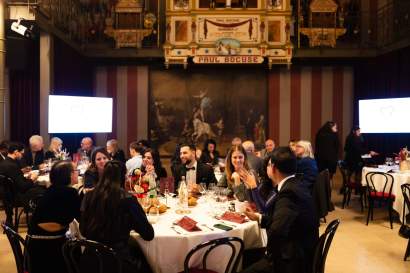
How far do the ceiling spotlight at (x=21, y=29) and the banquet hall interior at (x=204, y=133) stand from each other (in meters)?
0.06

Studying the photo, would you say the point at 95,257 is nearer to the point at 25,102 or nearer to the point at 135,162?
the point at 135,162

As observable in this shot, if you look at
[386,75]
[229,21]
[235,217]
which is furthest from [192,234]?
[386,75]

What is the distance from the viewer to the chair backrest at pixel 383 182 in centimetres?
638

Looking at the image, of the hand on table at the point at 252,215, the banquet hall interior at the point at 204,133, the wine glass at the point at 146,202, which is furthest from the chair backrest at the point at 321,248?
the wine glass at the point at 146,202

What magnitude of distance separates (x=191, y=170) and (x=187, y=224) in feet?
6.41

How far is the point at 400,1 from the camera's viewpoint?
10789 mm

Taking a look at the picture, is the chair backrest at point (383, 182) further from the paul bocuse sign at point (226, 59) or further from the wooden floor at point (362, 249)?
the paul bocuse sign at point (226, 59)

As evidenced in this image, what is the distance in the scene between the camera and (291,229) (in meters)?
2.68

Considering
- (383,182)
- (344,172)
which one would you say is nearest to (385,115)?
(344,172)

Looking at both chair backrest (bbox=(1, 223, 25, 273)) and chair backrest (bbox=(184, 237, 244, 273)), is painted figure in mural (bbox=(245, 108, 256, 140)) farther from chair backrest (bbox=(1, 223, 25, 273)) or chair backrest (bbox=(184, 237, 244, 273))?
chair backrest (bbox=(1, 223, 25, 273))

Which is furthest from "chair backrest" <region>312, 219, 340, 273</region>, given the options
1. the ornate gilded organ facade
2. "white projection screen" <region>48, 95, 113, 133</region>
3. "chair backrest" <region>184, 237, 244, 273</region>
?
the ornate gilded organ facade

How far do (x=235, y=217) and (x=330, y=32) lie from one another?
372 inches

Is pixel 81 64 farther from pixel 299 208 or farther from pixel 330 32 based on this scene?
pixel 299 208

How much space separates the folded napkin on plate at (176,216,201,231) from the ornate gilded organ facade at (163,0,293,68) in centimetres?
821
